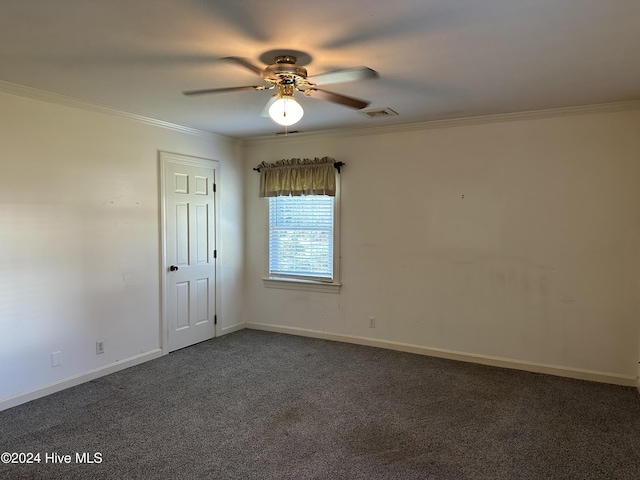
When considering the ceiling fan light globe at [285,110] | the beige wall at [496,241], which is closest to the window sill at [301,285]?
the beige wall at [496,241]

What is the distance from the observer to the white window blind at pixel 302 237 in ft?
16.7

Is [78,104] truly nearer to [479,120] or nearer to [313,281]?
[313,281]

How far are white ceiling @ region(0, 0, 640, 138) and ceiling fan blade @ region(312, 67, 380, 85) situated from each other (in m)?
0.17

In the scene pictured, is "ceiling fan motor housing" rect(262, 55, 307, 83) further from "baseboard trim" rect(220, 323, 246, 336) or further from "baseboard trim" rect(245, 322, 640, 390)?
"baseboard trim" rect(220, 323, 246, 336)

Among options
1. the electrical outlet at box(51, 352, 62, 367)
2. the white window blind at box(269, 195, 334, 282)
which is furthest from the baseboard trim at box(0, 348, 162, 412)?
the white window blind at box(269, 195, 334, 282)

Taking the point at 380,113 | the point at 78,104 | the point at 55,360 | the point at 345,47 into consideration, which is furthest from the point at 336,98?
the point at 55,360

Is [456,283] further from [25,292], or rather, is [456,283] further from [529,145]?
[25,292]

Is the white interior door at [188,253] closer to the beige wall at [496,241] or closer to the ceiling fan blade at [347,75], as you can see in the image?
the beige wall at [496,241]

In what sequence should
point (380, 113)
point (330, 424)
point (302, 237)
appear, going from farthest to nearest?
point (302, 237), point (380, 113), point (330, 424)

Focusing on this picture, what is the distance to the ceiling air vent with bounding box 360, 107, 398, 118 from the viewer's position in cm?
393

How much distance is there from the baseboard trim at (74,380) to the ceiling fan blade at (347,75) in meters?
3.23

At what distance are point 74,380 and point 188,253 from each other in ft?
5.52

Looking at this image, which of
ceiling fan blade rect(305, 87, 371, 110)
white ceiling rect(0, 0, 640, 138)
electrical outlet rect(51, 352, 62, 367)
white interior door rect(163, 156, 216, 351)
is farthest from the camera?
white interior door rect(163, 156, 216, 351)

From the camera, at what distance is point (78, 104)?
364 cm
